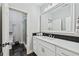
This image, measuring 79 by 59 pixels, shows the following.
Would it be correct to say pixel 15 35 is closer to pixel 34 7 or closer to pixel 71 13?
pixel 34 7

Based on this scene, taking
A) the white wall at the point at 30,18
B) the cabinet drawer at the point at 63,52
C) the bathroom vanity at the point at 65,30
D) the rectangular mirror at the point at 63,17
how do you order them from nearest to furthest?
the cabinet drawer at the point at 63,52
the bathroom vanity at the point at 65,30
the rectangular mirror at the point at 63,17
the white wall at the point at 30,18

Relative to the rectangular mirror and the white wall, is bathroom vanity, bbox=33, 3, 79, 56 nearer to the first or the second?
the rectangular mirror

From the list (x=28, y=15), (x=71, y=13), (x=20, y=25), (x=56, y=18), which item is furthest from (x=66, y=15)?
(x=20, y=25)

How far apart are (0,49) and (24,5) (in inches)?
89.3

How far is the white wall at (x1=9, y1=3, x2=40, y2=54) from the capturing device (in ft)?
9.48

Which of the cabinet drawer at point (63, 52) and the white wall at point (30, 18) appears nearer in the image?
the cabinet drawer at point (63, 52)

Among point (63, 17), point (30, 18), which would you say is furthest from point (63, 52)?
point (30, 18)

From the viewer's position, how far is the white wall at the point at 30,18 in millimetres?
2890

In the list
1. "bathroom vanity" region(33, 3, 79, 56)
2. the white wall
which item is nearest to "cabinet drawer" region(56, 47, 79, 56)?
"bathroom vanity" region(33, 3, 79, 56)

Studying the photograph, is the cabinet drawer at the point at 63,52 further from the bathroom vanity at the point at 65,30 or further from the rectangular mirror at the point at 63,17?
the rectangular mirror at the point at 63,17

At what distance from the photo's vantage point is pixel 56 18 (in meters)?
2.42

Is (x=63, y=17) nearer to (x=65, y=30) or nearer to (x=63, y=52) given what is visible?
(x=65, y=30)

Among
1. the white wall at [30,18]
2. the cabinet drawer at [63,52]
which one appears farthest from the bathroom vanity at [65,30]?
the white wall at [30,18]

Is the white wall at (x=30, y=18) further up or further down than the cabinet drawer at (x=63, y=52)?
further up
